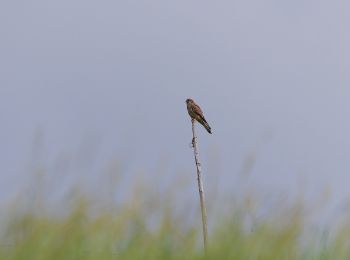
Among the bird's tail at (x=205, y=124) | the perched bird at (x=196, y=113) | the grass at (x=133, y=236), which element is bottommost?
the grass at (x=133, y=236)

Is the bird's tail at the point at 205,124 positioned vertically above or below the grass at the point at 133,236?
above

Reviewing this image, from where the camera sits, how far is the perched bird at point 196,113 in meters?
17.3

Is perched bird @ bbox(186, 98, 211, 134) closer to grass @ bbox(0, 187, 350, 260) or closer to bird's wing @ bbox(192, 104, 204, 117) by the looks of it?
bird's wing @ bbox(192, 104, 204, 117)

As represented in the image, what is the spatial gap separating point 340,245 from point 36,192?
2.45m

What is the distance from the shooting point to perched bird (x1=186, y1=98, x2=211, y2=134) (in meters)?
17.3

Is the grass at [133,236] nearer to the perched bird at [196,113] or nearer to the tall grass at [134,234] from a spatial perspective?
the tall grass at [134,234]

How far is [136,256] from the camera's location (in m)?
5.66

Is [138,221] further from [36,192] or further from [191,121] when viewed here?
[191,121]

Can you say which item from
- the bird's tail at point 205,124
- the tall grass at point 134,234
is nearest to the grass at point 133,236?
the tall grass at point 134,234

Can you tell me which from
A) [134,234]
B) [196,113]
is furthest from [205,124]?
[134,234]

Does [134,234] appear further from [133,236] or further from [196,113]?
[196,113]

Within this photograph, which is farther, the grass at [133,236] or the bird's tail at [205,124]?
the bird's tail at [205,124]

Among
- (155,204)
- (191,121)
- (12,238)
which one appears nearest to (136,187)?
(155,204)

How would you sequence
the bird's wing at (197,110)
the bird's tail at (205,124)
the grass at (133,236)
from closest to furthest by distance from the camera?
the grass at (133,236) < the bird's tail at (205,124) < the bird's wing at (197,110)
